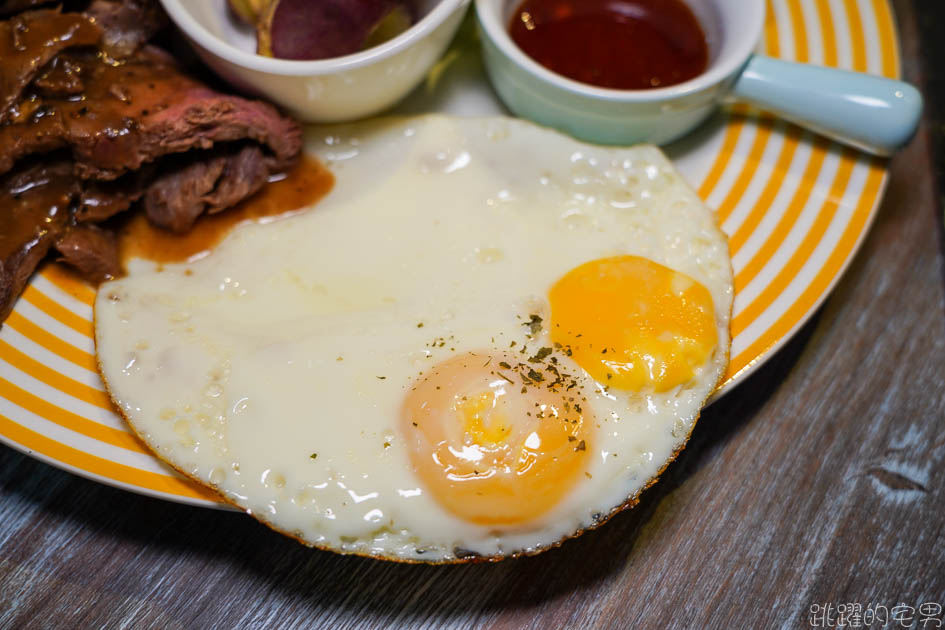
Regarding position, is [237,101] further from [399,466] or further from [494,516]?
[494,516]

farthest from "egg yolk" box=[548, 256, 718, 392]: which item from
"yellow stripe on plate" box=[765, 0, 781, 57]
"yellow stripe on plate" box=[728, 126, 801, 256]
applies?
"yellow stripe on plate" box=[765, 0, 781, 57]

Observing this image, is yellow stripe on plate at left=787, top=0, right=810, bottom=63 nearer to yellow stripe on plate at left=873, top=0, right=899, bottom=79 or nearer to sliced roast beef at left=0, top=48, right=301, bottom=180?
yellow stripe on plate at left=873, top=0, right=899, bottom=79

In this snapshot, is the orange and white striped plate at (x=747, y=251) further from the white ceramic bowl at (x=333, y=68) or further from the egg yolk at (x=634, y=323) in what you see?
the white ceramic bowl at (x=333, y=68)

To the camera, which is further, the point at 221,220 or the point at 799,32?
the point at 799,32

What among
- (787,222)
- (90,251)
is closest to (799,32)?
(787,222)

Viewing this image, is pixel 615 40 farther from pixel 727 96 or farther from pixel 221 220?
pixel 221 220
